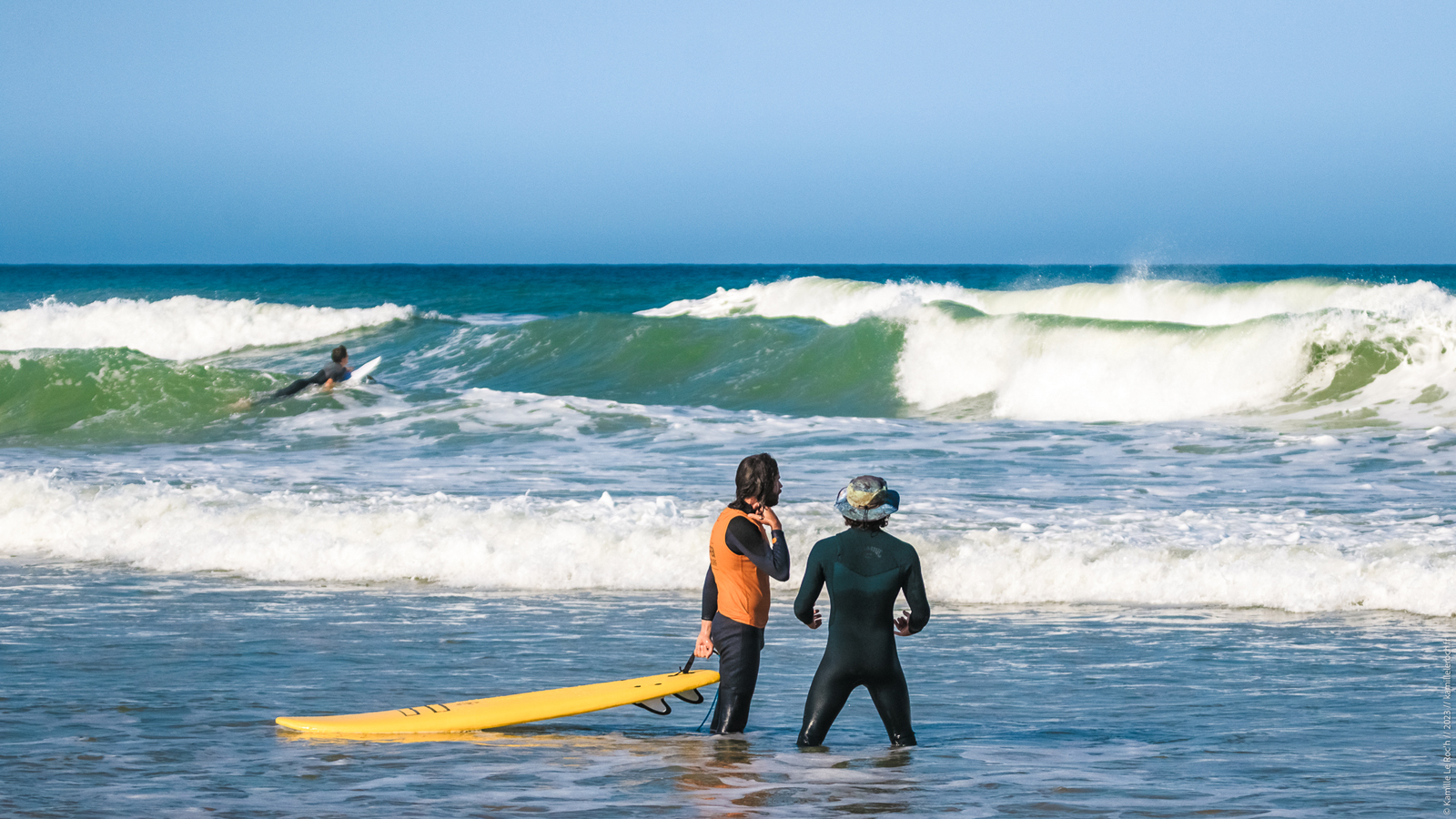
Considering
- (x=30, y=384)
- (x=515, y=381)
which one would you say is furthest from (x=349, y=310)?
(x=30, y=384)

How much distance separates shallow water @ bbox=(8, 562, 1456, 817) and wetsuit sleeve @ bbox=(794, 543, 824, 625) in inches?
23.7

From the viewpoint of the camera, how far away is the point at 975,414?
21.8 m

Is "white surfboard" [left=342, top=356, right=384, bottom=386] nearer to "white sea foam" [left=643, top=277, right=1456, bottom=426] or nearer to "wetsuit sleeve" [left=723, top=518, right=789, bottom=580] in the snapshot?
"white sea foam" [left=643, top=277, right=1456, bottom=426]

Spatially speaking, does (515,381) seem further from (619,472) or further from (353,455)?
(619,472)

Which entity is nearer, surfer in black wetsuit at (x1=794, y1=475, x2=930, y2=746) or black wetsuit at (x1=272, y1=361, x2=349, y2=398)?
surfer in black wetsuit at (x1=794, y1=475, x2=930, y2=746)

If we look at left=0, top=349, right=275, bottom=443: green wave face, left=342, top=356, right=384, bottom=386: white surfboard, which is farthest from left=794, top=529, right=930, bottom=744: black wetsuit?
left=342, top=356, right=384, bottom=386: white surfboard

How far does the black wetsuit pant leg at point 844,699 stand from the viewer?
5352 millimetres

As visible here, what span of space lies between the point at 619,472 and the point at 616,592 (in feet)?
Result: 14.5

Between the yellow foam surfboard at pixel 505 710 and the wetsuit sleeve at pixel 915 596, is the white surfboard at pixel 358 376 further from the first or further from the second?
the wetsuit sleeve at pixel 915 596

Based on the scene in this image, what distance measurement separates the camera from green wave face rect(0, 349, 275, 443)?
1934 cm

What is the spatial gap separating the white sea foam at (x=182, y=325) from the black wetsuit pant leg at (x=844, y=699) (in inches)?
1300

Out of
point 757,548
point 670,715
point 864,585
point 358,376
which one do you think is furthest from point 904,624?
point 358,376

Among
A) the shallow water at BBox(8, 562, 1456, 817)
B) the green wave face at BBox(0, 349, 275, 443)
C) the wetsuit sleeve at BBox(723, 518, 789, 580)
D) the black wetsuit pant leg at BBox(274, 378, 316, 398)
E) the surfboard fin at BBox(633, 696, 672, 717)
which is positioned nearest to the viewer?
the shallow water at BBox(8, 562, 1456, 817)

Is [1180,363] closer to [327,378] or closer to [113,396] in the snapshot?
[327,378]
